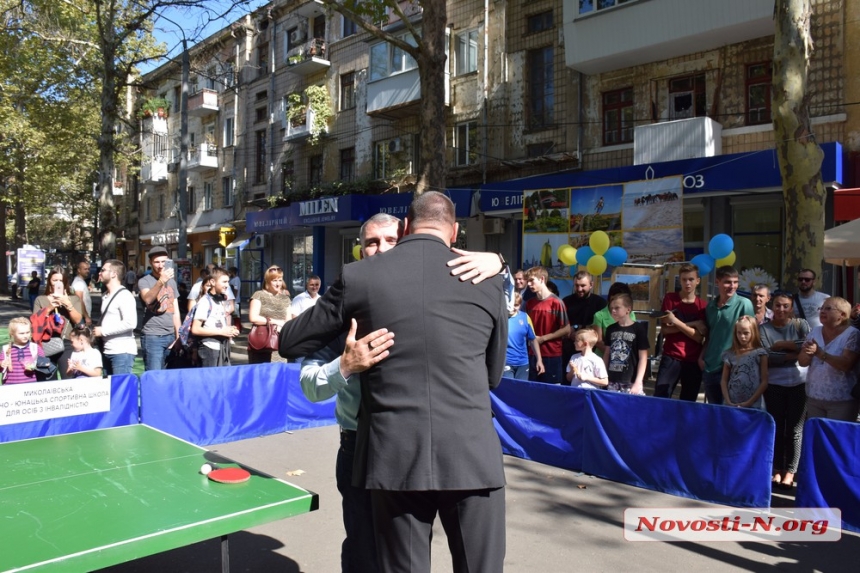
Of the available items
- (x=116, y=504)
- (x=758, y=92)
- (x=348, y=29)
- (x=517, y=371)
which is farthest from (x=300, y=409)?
(x=348, y=29)

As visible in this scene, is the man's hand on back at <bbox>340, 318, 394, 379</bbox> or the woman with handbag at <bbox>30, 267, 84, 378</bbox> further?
the woman with handbag at <bbox>30, 267, 84, 378</bbox>

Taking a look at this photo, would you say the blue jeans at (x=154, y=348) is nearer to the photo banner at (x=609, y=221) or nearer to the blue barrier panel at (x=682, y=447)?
the blue barrier panel at (x=682, y=447)

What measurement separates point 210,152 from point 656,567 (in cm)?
3398

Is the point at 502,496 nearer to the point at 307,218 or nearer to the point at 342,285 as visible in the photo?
the point at 342,285

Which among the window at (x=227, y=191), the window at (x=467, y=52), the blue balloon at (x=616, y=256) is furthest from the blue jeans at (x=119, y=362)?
the window at (x=227, y=191)

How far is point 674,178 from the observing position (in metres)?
12.7

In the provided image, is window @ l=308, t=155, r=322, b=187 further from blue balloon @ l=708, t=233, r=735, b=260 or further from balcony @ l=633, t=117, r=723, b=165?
blue balloon @ l=708, t=233, r=735, b=260

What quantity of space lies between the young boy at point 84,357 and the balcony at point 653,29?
46.0 ft

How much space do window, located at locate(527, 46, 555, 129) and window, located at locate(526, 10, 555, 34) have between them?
58cm

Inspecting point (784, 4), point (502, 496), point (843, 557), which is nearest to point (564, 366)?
point (843, 557)

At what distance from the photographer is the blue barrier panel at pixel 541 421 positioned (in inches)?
253

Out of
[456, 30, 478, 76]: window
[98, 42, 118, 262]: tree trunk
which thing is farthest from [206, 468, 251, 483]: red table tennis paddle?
[456, 30, 478, 76]: window

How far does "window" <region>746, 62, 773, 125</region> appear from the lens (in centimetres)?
1521

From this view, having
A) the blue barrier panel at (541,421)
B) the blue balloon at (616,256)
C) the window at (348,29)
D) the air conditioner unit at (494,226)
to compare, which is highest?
the window at (348,29)
